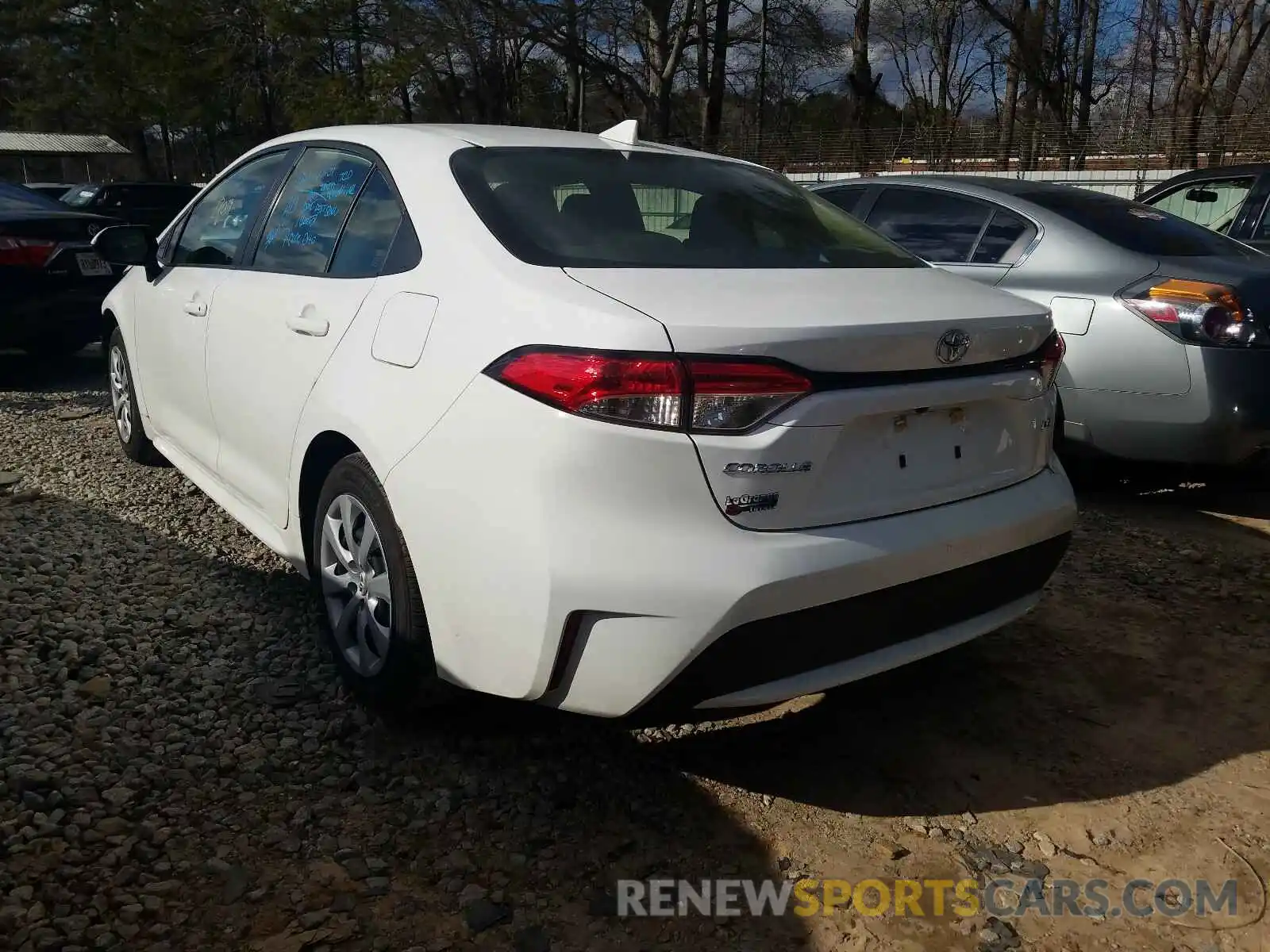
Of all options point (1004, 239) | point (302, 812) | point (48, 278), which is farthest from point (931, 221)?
point (48, 278)

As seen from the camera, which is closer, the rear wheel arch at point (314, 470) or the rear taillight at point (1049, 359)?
the rear taillight at point (1049, 359)

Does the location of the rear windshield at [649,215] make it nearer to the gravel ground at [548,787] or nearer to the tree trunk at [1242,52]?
the gravel ground at [548,787]

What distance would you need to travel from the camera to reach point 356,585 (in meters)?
2.73

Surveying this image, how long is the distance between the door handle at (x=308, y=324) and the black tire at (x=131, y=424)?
81.3 inches

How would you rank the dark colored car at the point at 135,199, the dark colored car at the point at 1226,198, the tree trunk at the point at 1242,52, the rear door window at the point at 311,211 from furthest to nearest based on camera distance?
the tree trunk at the point at 1242,52 → the dark colored car at the point at 135,199 → the dark colored car at the point at 1226,198 → the rear door window at the point at 311,211

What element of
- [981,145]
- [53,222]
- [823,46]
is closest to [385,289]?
[53,222]

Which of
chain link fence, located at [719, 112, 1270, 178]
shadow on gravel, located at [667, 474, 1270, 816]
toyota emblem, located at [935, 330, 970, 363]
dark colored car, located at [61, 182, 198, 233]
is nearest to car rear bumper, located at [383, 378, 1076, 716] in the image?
shadow on gravel, located at [667, 474, 1270, 816]

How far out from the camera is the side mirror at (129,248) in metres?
4.05

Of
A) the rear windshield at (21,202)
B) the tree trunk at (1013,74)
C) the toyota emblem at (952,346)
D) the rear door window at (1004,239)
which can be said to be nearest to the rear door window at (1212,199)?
the rear door window at (1004,239)

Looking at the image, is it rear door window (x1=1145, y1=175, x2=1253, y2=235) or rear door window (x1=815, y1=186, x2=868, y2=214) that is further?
rear door window (x1=1145, y1=175, x2=1253, y2=235)

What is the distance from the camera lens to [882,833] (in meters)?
2.38

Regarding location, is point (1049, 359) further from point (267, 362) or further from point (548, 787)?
point (267, 362)

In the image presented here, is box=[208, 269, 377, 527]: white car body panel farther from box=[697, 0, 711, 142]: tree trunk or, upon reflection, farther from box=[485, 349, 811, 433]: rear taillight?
box=[697, 0, 711, 142]: tree trunk

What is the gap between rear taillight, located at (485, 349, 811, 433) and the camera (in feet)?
6.56
